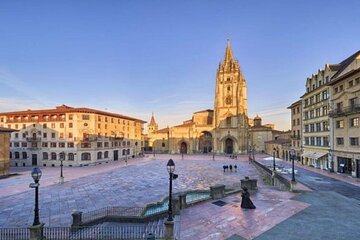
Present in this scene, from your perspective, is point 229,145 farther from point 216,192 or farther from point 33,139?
point 216,192

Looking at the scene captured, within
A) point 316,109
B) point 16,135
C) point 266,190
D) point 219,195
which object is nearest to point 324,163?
point 316,109

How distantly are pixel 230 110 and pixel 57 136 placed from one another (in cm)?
5254

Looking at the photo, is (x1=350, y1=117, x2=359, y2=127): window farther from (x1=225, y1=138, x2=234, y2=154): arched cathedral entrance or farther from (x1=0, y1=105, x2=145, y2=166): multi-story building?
(x1=225, y1=138, x2=234, y2=154): arched cathedral entrance

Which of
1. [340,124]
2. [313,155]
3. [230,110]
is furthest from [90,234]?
[230,110]

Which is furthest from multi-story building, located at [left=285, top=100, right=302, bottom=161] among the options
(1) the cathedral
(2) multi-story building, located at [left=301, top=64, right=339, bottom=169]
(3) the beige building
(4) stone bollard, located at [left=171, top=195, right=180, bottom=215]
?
(3) the beige building

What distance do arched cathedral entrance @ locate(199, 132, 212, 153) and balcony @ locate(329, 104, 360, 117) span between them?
163 feet

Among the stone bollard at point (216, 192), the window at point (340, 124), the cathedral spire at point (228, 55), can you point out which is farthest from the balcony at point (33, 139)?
the cathedral spire at point (228, 55)

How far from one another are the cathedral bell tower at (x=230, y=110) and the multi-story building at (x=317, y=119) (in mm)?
29891

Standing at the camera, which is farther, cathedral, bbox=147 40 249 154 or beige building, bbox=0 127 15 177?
cathedral, bbox=147 40 249 154

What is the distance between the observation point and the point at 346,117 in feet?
91.5

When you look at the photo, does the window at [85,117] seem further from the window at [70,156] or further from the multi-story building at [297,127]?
the multi-story building at [297,127]

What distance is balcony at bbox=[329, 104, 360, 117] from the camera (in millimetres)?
25133

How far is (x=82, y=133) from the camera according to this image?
153 feet

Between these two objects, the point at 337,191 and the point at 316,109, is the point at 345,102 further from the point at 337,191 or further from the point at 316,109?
the point at 337,191
